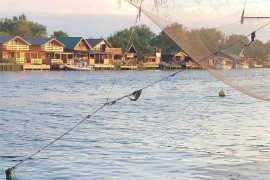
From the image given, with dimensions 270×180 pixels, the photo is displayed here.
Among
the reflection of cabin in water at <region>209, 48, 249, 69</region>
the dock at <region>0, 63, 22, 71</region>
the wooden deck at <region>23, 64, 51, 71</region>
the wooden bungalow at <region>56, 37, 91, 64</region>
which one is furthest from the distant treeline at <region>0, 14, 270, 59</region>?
the reflection of cabin in water at <region>209, 48, 249, 69</region>

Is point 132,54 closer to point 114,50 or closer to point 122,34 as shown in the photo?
point 114,50

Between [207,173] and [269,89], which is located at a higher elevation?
[269,89]

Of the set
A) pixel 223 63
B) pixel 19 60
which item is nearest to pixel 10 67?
pixel 19 60

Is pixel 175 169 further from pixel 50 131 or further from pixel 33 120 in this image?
pixel 33 120

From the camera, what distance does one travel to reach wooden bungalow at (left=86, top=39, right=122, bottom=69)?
68.1 meters

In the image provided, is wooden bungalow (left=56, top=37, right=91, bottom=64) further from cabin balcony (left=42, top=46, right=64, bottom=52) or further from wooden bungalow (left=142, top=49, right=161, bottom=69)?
wooden bungalow (left=142, top=49, right=161, bottom=69)

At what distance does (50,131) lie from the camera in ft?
47.4

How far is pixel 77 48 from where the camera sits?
65.9 metres

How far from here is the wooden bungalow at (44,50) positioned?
61.1m

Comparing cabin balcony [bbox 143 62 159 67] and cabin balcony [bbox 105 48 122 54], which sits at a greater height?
cabin balcony [bbox 105 48 122 54]

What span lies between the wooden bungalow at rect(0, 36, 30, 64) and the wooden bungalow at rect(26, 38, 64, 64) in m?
0.89

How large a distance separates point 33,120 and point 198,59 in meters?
10.0

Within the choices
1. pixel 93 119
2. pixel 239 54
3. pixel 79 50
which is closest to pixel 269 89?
pixel 239 54

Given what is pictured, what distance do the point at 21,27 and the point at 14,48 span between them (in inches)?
1065
